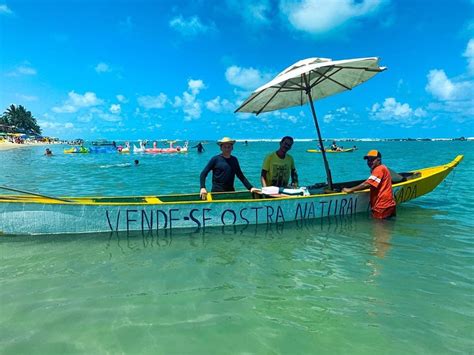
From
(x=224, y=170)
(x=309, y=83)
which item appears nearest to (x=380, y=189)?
(x=309, y=83)

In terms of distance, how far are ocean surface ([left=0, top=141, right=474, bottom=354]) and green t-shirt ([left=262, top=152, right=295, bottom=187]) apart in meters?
1.34

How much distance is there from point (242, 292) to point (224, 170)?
3.85m

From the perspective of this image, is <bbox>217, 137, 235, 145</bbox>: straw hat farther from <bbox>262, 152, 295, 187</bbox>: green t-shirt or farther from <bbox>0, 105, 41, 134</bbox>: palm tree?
<bbox>0, 105, 41, 134</bbox>: palm tree

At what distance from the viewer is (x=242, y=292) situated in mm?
4547

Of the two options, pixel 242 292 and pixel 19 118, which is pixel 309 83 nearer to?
pixel 242 292

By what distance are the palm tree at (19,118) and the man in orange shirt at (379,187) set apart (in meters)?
124

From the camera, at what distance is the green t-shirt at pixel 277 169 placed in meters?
8.39

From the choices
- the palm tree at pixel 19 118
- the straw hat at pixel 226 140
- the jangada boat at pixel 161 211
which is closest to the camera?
the jangada boat at pixel 161 211

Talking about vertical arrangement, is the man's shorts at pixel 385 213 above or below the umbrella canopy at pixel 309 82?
below

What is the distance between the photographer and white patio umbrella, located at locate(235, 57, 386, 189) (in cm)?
773

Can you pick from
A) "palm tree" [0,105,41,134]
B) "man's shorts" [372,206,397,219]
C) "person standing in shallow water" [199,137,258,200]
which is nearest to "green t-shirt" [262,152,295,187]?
"person standing in shallow water" [199,137,258,200]

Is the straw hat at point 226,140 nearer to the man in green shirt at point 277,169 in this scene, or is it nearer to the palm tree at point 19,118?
the man in green shirt at point 277,169

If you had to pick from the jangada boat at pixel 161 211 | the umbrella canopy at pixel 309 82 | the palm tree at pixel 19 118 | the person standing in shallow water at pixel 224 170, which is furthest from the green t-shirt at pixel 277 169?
the palm tree at pixel 19 118

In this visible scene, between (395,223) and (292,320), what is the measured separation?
555cm
